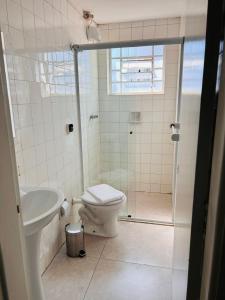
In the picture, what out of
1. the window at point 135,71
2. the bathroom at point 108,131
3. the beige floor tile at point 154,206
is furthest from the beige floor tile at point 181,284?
the window at point 135,71

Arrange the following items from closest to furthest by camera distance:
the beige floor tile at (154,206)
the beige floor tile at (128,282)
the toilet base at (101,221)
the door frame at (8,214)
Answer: the door frame at (8,214), the beige floor tile at (128,282), the toilet base at (101,221), the beige floor tile at (154,206)

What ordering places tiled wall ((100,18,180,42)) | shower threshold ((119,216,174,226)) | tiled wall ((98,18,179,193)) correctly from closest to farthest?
1. shower threshold ((119,216,174,226))
2. tiled wall ((100,18,180,42))
3. tiled wall ((98,18,179,193))

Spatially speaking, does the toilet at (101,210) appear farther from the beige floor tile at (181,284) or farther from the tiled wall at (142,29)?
the tiled wall at (142,29)

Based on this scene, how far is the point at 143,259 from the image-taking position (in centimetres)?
196

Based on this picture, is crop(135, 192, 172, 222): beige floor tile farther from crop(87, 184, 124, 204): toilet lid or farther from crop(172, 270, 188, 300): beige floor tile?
crop(172, 270, 188, 300): beige floor tile

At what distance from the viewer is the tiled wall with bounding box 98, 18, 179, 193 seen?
9.50ft

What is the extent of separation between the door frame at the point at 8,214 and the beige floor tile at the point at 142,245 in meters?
1.32

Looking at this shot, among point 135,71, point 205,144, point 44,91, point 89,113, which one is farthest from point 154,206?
point 205,144

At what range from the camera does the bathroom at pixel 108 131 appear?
1.33 metres

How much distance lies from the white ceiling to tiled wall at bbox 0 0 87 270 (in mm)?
216

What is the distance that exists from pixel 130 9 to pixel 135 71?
80cm

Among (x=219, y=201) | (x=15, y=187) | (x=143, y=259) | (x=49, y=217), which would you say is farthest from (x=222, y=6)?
(x=143, y=259)

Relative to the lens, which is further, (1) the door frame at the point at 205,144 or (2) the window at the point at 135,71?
(2) the window at the point at 135,71

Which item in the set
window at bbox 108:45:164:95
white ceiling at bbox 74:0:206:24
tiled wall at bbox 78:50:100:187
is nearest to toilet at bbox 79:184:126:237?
tiled wall at bbox 78:50:100:187
